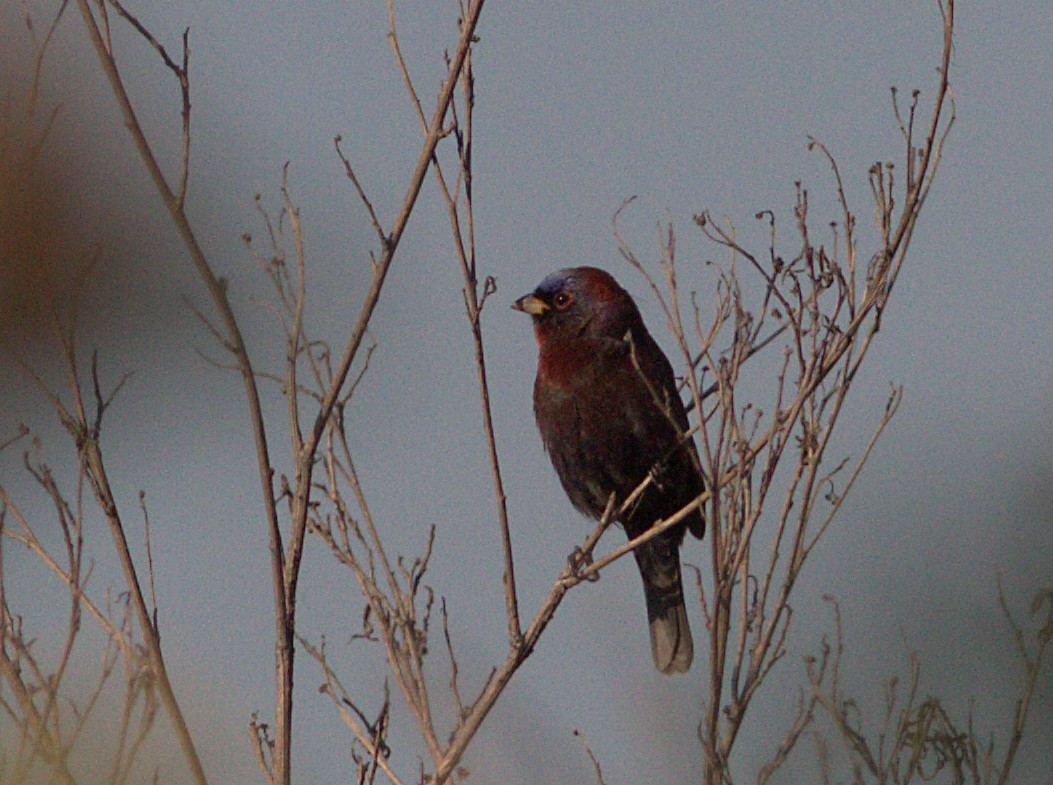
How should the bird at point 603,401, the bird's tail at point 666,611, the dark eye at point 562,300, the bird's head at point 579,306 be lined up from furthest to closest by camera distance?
the bird's tail at point 666,611
the dark eye at point 562,300
the bird's head at point 579,306
the bird at point 603,401

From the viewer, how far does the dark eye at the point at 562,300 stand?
6.09m

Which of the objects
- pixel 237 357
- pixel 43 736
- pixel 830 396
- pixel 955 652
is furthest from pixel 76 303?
pixel 955 652

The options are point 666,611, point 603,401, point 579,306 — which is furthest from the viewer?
point 666,611

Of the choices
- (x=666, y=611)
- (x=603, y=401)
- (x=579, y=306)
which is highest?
(x=579, y=306)

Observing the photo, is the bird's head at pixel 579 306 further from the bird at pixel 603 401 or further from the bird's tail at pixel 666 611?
the bird's tail at pixel 666 611

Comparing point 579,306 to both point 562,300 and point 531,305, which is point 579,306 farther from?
point 531,305

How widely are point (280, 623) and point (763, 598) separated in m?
1.23

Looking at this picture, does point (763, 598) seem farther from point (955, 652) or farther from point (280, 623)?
point (955, 652)

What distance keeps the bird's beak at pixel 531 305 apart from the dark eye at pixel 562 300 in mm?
36

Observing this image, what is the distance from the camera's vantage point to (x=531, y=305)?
612cm

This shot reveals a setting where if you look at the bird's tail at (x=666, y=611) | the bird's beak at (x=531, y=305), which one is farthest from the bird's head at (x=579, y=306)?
the bird's tail at (x=666, y=611)

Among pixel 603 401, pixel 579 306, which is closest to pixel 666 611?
pixel 603 401

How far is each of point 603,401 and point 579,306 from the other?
46 cm

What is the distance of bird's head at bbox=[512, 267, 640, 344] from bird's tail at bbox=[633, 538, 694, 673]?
1197 mm
